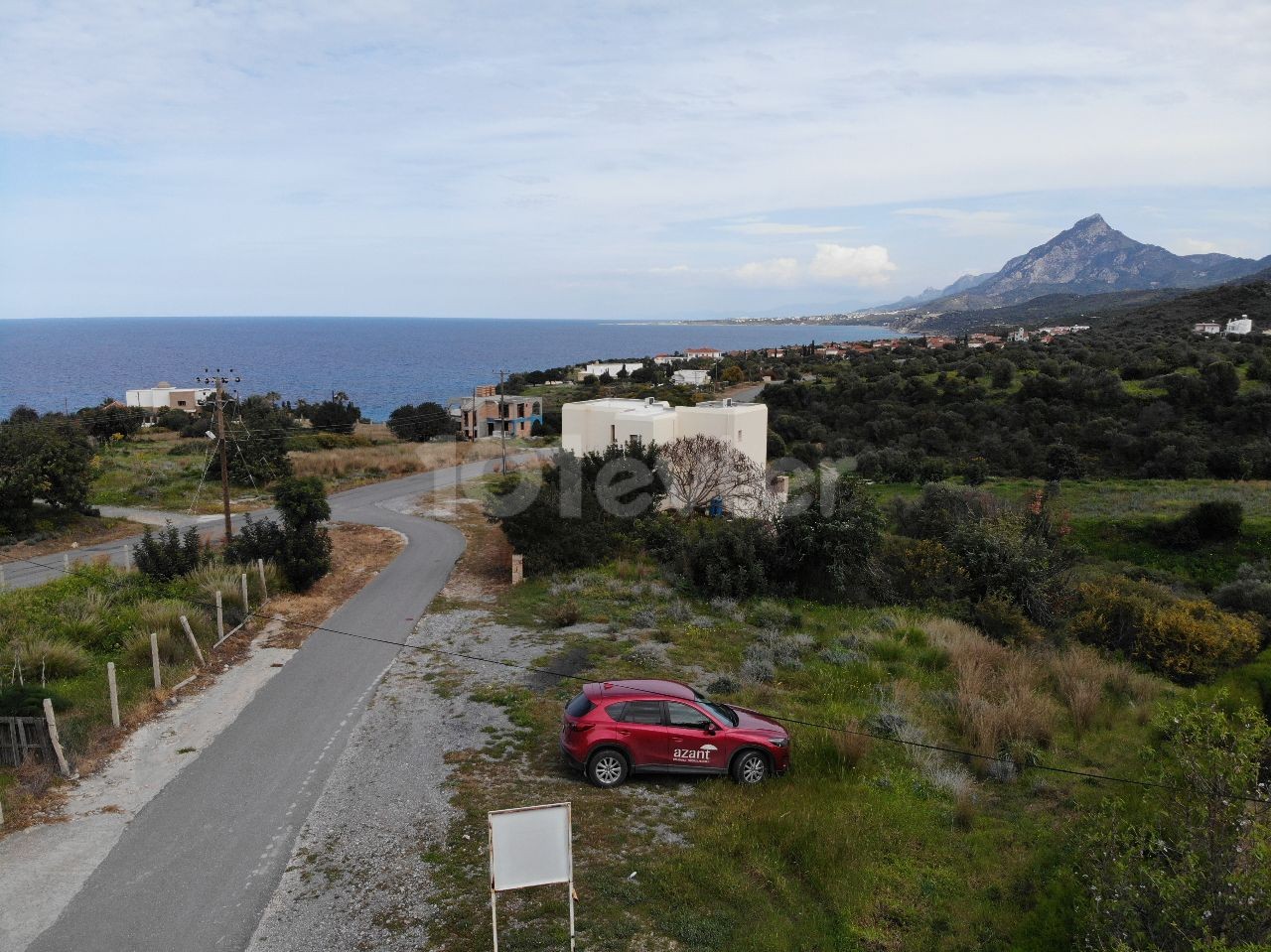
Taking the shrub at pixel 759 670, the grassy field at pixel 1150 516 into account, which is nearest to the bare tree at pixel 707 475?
the grassy field at pixel 1150 516

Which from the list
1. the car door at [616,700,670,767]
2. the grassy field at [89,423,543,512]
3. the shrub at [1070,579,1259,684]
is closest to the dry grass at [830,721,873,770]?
the car door at [616,700,670,767]

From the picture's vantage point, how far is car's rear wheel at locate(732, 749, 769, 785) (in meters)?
9.59

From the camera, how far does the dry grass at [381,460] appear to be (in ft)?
121

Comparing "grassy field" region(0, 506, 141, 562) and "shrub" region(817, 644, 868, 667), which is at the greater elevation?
"grassy field" region(0, 506, 141, 562)

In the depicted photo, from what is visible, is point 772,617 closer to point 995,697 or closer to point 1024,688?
point 995,697

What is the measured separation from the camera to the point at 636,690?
988cm

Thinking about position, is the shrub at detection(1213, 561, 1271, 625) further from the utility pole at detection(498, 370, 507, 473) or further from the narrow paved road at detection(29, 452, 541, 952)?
the utility pole at detection(498, 370, 507, 473)

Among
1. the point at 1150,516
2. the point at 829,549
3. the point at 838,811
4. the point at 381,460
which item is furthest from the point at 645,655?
the point at 381,460

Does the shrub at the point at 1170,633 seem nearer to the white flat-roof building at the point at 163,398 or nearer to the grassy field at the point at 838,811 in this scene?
the grassy field at the point at 838,811

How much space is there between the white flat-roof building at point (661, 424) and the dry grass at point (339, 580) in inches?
320

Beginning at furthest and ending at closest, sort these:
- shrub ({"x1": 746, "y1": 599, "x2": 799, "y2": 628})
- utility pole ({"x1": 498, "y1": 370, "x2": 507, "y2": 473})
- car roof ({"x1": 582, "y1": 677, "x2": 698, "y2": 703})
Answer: utility pole ({"x1": 498, "y1": 370, "x2": 507, "y2": 473}) < shrub ({"x1": 746, "y1": 599, "x2": 799, "y2": 628}) < car roof ({"x1": 582, "y1": 677, "x2": 698, "y2": 703})

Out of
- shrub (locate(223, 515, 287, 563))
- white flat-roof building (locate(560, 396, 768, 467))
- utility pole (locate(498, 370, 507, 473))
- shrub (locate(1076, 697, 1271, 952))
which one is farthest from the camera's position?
utility pole (locate(498, 370, 507, 473))

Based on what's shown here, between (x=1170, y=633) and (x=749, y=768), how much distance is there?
1081 centimetres

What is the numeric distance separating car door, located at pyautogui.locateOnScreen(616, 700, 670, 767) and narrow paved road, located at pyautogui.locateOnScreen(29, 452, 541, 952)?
12.4 ft
